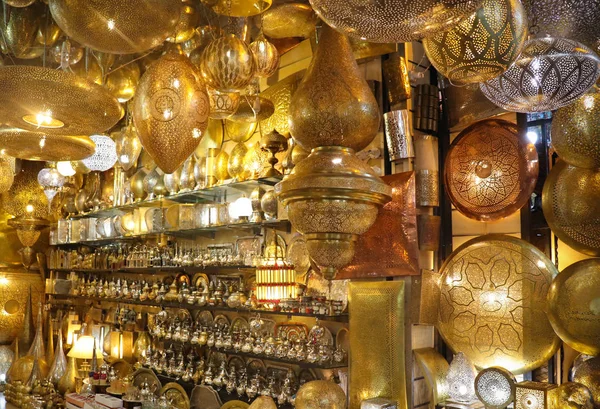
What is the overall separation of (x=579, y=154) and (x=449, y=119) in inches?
36.1

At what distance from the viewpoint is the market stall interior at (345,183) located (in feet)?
5.81

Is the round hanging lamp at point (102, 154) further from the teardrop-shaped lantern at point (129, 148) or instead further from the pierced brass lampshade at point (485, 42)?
the pierced brass lampshade at point (485, 42)

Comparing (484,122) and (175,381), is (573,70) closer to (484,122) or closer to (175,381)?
(484,122)

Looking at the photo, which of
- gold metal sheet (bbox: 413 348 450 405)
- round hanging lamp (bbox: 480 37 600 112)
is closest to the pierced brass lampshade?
round hanging lamp (bbox: 480 37 600 112)

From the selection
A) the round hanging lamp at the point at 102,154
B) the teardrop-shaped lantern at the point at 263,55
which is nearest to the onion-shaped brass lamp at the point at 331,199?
the teardrop-shaped lantern at the point at 263,55

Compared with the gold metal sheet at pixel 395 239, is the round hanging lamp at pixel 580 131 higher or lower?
higher

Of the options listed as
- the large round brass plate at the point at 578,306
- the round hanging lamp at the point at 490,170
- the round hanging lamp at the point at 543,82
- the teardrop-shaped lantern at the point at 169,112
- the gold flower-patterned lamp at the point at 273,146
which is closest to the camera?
the round hanging lamp at the point at 543,82

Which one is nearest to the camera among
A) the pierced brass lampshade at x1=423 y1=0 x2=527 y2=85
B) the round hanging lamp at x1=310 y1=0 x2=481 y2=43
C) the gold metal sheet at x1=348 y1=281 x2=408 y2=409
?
the round hanging lamp at x1=310 y1=0 x2=481 y2=43

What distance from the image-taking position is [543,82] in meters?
1.75

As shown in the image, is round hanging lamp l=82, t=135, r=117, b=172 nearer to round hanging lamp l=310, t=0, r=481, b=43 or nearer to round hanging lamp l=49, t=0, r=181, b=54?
round hanging lamp l=49, t=0, r=181, b=54

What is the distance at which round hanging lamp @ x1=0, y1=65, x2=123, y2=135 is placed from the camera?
1.89 meters

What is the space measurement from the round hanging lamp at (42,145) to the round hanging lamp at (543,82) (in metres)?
1.75

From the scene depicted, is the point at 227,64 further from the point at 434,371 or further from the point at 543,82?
the point at 434,371

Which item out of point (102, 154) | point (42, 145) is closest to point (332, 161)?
point (42, 145)
